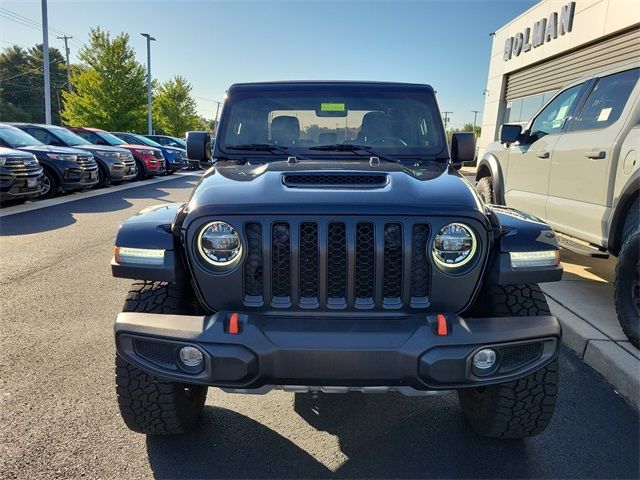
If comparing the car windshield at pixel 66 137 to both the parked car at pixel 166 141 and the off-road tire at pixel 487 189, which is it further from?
the off-road tire at pixel 487 189

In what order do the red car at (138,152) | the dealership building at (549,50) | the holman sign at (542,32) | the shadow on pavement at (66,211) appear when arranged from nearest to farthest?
the shadow on pavement at (66,211), the dealership building at (549,50), the holman sign at (542,32), the red car at (138,152)

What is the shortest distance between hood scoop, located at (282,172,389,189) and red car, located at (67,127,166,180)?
1495 centimetres

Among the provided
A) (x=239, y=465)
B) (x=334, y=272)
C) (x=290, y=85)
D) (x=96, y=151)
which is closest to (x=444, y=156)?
(x=290, y=85)

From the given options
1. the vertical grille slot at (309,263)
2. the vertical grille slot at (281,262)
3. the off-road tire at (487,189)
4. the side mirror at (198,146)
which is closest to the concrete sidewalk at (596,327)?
the off-road tire at (487,189)

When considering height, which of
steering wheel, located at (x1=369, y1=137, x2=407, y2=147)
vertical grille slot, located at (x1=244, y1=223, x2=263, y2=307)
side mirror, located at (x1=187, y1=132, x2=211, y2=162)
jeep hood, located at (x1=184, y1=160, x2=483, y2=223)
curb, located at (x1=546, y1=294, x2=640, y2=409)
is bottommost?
curb, located at (x1=546, y1=294, x2=640, y2=409)

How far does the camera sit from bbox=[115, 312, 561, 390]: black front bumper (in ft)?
5.99

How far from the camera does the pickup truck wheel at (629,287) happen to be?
3.19 meters

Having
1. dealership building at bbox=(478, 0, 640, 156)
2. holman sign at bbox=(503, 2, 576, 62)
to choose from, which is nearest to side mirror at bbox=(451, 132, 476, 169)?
dealership building at bbox=(478, 0, 640, 156)

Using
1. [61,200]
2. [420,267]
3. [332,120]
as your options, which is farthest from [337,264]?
[61,200]

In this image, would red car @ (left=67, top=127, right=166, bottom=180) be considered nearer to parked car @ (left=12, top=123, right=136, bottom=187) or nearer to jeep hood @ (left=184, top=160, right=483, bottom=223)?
parked car @ (left=12, top=123, right=136, bottom=187)

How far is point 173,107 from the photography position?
134 feet

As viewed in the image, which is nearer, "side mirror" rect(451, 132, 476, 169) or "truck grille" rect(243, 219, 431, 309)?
"truck grille" rect(243, 219, 431, 309)

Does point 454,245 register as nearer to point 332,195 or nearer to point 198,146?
point 332,195

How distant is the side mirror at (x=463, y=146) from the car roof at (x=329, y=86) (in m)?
0.39
